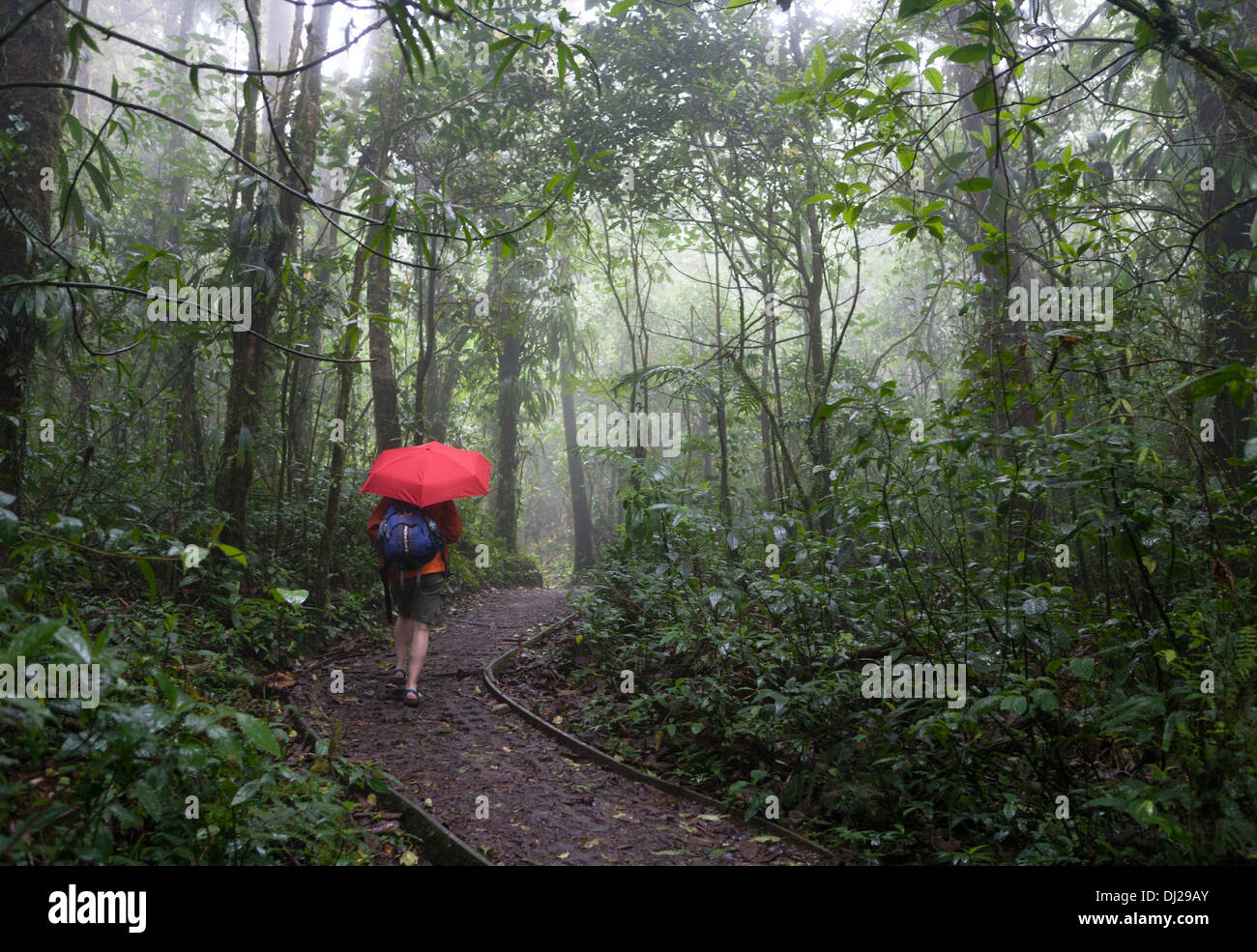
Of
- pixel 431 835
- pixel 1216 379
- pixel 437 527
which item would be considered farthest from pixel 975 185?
pixel 437 527

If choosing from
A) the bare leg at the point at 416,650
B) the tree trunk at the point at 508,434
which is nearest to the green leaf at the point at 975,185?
the bare leg at the point at 416,650

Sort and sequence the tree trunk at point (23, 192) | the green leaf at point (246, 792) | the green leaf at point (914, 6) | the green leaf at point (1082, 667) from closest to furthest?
1. the green leaf at point (914, 6)
2. the green leaf at point (246, 792)
3. the green leaf at point (1082, 667)
4. the tree trunk at point (23, 192)

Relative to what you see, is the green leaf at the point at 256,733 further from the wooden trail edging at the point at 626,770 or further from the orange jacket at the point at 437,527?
Answer: the orange jacket at the point at 437,527

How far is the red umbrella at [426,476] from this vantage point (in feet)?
18.6

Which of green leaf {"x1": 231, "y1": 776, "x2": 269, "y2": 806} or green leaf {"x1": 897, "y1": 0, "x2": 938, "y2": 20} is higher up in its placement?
green leaf {"x1": 897, "y1": 0, "x2": 938, "y2": 20}

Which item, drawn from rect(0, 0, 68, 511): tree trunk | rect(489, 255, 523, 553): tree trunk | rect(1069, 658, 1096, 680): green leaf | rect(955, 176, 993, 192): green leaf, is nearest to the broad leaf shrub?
rect(1069, 658, 1096, 680): green leaf

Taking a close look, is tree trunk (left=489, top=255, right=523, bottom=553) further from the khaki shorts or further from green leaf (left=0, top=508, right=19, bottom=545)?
green leaf (left=0, top=508, right=19, bottom=545)

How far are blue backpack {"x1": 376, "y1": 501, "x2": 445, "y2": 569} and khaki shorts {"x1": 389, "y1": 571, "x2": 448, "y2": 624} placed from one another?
5.3 inches

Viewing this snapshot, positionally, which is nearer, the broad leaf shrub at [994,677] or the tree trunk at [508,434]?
the broad leaf shrub at [994,677]

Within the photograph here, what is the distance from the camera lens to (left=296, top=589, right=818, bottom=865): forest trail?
365 cm

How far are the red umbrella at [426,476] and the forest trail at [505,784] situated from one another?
1645 mm

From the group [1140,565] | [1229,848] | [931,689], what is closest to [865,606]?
[931,689]

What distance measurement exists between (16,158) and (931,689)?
254 inches

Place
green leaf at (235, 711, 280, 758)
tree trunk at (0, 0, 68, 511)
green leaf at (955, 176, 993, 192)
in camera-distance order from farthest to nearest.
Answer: tree trunk at (0, 0, 68, 511)
green leaf at (955, 176, 993, 192)
green leaf at (235, 711, 280, 758)
